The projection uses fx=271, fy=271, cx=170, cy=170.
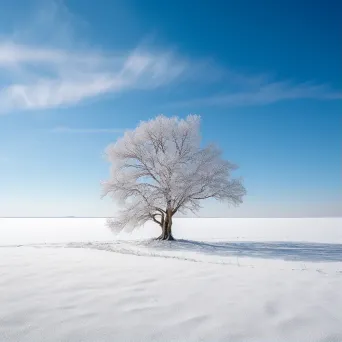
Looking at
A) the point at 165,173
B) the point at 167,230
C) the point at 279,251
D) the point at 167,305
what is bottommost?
the point at 167,305

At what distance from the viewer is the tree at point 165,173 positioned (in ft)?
62.6

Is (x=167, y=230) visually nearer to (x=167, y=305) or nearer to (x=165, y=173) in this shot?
(x=165, y=173)

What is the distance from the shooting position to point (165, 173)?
19.1 metres

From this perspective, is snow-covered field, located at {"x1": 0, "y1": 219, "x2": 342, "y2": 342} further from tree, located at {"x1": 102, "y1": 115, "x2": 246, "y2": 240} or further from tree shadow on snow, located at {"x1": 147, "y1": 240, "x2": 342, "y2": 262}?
tree, located at {"x1": 102, "y1": 115, "x2": 246, "y2": 240}

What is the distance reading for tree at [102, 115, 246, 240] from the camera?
19094 mm

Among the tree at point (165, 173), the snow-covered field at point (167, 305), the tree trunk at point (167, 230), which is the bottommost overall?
the snow-covered field at point (167, 305)

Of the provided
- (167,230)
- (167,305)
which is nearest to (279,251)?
(167,230)

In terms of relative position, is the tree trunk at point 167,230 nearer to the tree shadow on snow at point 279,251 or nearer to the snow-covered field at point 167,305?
the tree shadow on snow at point 279,251

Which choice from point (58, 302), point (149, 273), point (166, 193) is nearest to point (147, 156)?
point (166, 193)

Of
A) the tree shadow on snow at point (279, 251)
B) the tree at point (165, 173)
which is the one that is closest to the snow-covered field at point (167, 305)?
the tree shadow on snow at point (279, 251)

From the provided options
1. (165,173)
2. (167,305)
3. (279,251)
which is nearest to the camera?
(167,305)

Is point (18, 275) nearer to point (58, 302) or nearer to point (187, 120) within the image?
point (58, 302)

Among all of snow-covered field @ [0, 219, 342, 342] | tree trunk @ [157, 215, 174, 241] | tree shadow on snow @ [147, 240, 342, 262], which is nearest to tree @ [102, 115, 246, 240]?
tree trunk @ [157, 215, 174, 241]

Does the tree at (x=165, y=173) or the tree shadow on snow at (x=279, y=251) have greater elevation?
the tree at (x=165, y=173)
